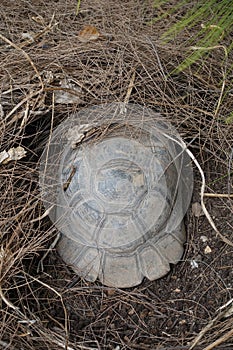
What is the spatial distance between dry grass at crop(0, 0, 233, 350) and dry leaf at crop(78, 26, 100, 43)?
0.06 feet

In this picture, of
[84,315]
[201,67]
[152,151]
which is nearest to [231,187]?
[152,151]

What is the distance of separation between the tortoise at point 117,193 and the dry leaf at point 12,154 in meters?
0.06

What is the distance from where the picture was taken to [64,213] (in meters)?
1.39

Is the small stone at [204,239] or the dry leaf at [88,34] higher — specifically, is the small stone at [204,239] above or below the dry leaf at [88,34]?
below

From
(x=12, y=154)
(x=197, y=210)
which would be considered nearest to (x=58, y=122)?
(x=12, y=154)

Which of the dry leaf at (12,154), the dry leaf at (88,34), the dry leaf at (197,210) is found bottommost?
the dry leaf at (197,210)

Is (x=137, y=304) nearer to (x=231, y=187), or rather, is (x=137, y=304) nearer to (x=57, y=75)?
(x=231, y=187)

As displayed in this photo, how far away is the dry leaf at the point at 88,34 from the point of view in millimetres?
1542

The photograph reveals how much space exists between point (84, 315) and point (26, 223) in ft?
0.80

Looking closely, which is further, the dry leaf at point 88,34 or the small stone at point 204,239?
the dry leaf at point 88,34

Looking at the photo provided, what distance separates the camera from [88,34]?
155 cm

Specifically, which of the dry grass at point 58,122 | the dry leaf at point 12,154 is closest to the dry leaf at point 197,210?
the dry grass at point 58,122

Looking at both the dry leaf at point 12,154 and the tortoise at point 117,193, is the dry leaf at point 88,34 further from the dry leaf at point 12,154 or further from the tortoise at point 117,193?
the dry leaf at point 12,154

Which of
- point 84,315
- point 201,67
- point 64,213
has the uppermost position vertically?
point 201,67
